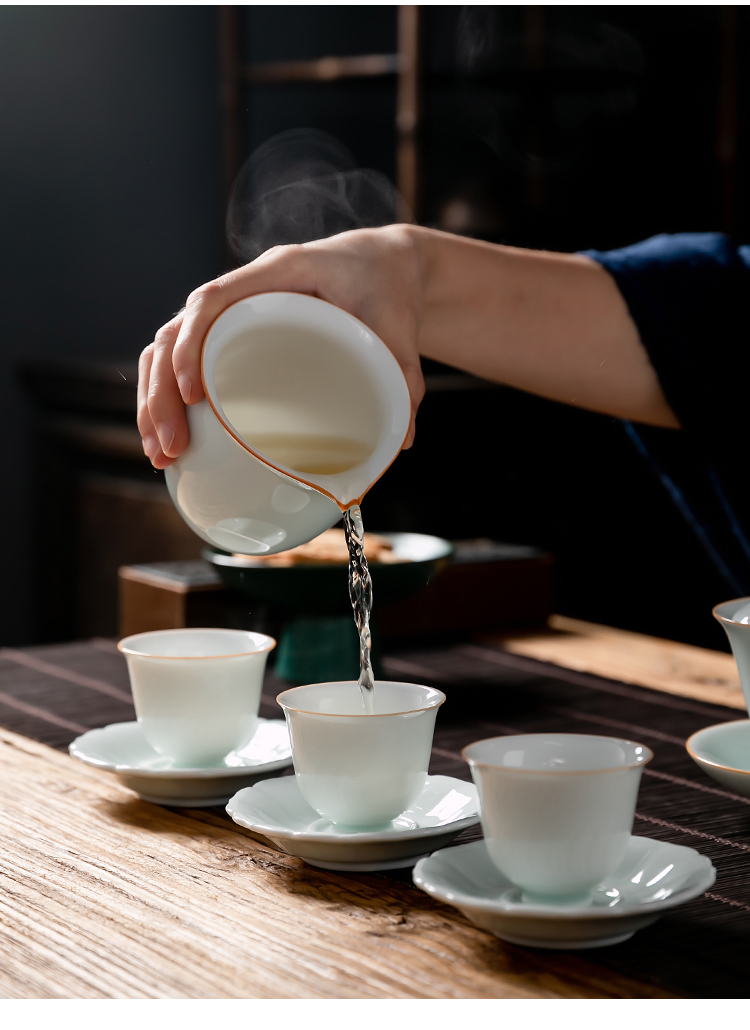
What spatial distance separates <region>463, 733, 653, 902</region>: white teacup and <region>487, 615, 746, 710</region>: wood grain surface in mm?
570

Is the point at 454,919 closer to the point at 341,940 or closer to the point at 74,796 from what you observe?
the point at 341,940

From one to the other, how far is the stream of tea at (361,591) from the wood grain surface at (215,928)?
0.12 m

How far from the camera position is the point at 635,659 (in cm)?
140

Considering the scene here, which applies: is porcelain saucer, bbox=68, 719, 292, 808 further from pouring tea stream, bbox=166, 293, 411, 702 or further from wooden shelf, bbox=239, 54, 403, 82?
wooden shelf, bbox=239, 54, 403, 82

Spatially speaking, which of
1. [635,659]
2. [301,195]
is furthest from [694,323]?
[301,195]

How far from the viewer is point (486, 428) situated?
2.69m

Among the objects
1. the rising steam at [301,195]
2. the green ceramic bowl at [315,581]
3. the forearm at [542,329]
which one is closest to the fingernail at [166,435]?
the green ceramic bowl at [315,581]

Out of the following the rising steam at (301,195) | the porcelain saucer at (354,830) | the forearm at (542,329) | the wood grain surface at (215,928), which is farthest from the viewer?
the rising steam at (301,195)

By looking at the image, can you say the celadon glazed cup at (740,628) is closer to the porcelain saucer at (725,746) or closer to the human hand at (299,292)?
the porcelain saucer at (725,746)

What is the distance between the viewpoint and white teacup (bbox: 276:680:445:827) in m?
0.74

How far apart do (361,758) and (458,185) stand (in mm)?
2559

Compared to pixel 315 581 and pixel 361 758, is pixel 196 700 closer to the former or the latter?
pixel 361 758

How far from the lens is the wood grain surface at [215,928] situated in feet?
1.95

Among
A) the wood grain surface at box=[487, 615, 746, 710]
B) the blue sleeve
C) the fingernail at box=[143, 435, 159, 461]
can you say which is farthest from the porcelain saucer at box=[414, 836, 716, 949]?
the blue sleeve
